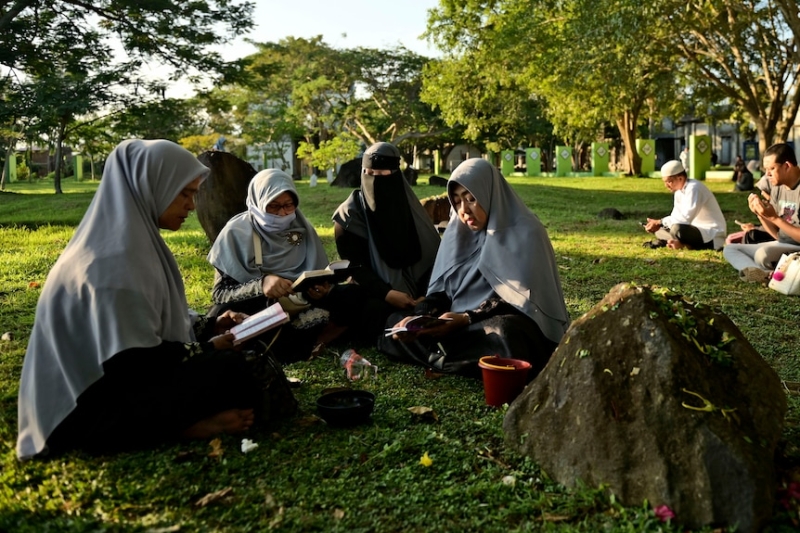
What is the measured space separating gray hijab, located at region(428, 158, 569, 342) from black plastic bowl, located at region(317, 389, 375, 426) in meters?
1.16

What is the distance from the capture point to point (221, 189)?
772 centimetres

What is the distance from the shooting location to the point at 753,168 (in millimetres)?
21281

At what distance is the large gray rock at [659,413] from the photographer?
2559mm

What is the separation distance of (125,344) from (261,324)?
655 mm

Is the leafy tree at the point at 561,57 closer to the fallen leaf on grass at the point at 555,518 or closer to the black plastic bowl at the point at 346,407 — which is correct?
the black plastic bowl at the point at 346,407

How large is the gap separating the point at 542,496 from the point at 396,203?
3072 millimetres


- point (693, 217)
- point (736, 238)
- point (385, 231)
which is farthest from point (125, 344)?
point (693, 217)

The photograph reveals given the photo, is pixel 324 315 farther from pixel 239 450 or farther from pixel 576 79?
pixel 576 79

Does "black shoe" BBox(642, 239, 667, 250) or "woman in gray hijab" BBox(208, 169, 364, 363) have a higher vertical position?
"woman in gray hijab" BBox(208, 169, 364, 363)

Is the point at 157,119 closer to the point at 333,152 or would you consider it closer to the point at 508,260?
the point at 333,152

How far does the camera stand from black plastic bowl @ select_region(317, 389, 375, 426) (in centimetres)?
359

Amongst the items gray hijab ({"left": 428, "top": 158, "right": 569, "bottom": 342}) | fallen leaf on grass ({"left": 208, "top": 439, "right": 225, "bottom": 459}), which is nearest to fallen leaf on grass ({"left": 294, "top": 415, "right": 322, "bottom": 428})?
fallen leaf on grass ({"left": 208, "top": 439, "right": 225, "bottom": 459})

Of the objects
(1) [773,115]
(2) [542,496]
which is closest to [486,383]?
(2) [542,496]

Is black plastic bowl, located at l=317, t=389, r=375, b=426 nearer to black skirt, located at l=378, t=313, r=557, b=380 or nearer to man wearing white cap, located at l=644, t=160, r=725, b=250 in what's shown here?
black skirt, located at l=378, t=313, r=557, b=380
